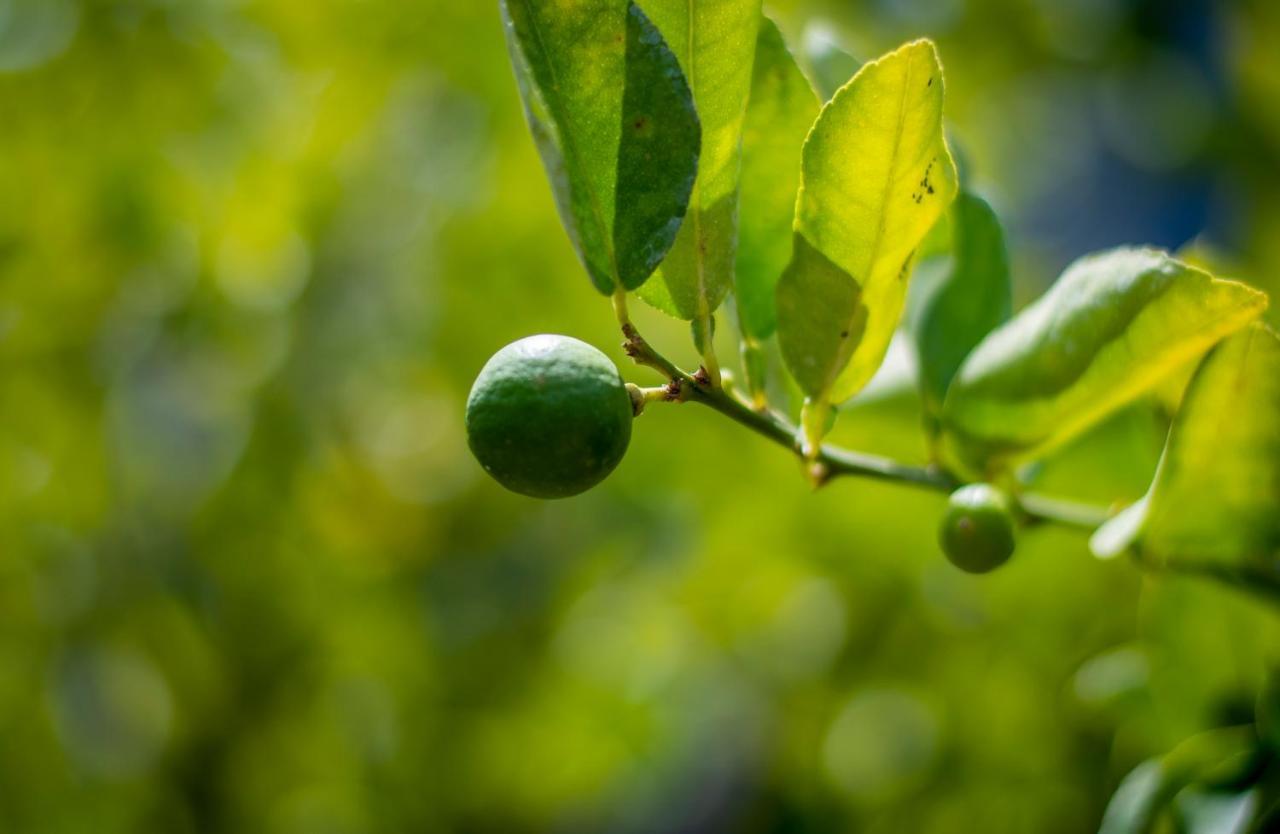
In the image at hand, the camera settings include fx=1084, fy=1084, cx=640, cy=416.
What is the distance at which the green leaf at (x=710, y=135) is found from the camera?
2.53 feet

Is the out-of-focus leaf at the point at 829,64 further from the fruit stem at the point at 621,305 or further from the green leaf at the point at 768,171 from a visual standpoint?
the fruit stem at the point at 621,305

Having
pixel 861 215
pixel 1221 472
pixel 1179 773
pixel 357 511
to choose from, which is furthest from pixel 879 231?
pixel 357 511

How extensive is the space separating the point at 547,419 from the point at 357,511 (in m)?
2.28

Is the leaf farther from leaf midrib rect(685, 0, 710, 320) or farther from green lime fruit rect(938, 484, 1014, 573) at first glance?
leaf midrib rect(685, 0, 710, 320)

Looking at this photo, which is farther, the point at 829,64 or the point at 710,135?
the point at 829,64

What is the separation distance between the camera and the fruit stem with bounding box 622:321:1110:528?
798 mm

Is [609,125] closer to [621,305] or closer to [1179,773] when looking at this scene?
[621,305]

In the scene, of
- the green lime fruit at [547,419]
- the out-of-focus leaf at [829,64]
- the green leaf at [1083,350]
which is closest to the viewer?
the green lime fruit at [547,419]

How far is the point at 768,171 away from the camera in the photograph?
924mm

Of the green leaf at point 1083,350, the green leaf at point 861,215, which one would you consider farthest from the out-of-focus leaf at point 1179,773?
the green leaf at point 861,215

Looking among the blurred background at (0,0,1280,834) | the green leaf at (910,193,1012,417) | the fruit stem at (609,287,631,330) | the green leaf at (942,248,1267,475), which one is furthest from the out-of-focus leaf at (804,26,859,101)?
the blurred background at (0,0,1280,834)

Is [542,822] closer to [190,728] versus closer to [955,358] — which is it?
[190,728]

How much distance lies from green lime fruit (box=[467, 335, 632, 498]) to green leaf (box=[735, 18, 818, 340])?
0.85 feet

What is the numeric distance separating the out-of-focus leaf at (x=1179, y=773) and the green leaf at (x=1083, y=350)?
1.36 ft
